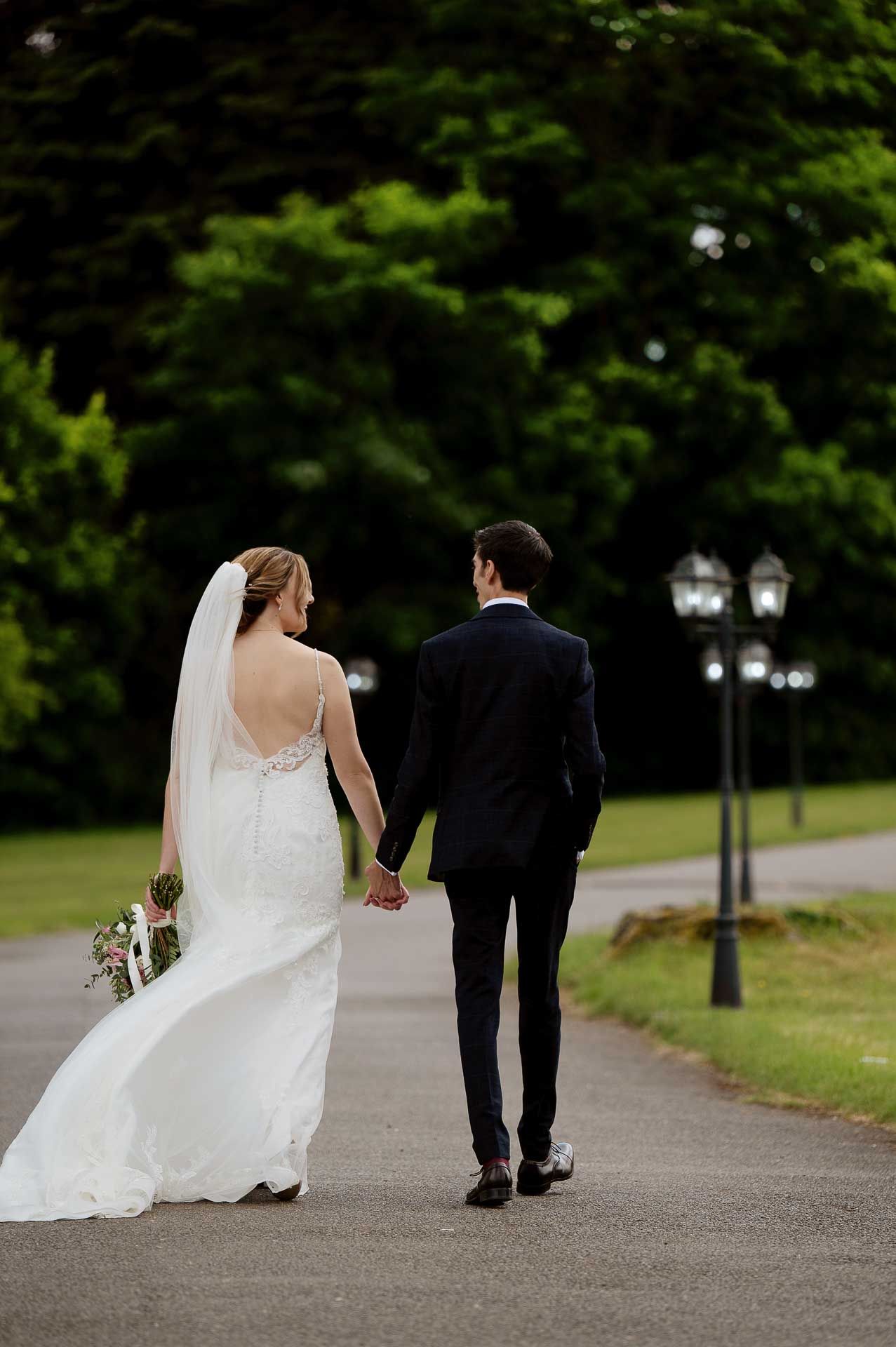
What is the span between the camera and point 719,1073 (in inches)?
409

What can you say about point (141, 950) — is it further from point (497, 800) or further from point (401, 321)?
point (401, 321)

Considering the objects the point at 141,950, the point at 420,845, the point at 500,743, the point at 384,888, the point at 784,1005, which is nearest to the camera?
the point at 500,743

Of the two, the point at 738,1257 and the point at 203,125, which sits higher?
the point at 738,1257

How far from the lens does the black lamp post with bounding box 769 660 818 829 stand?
38.4 metres

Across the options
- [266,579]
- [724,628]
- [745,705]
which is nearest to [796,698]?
[745,705]

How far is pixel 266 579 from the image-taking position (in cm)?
639

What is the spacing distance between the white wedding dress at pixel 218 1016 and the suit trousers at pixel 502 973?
21.0 inches

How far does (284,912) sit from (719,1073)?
4.80m

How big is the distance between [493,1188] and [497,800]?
119cm

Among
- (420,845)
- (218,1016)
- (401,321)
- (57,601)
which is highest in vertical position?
(218,1016)

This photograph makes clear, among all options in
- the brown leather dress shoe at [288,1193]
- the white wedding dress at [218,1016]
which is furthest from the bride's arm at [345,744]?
the brown leather dress shoe at [288,1193]

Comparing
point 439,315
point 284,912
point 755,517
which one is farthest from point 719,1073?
point 755,517

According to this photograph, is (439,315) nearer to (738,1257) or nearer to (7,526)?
(7,526)

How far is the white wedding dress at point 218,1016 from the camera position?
586 centimetres
